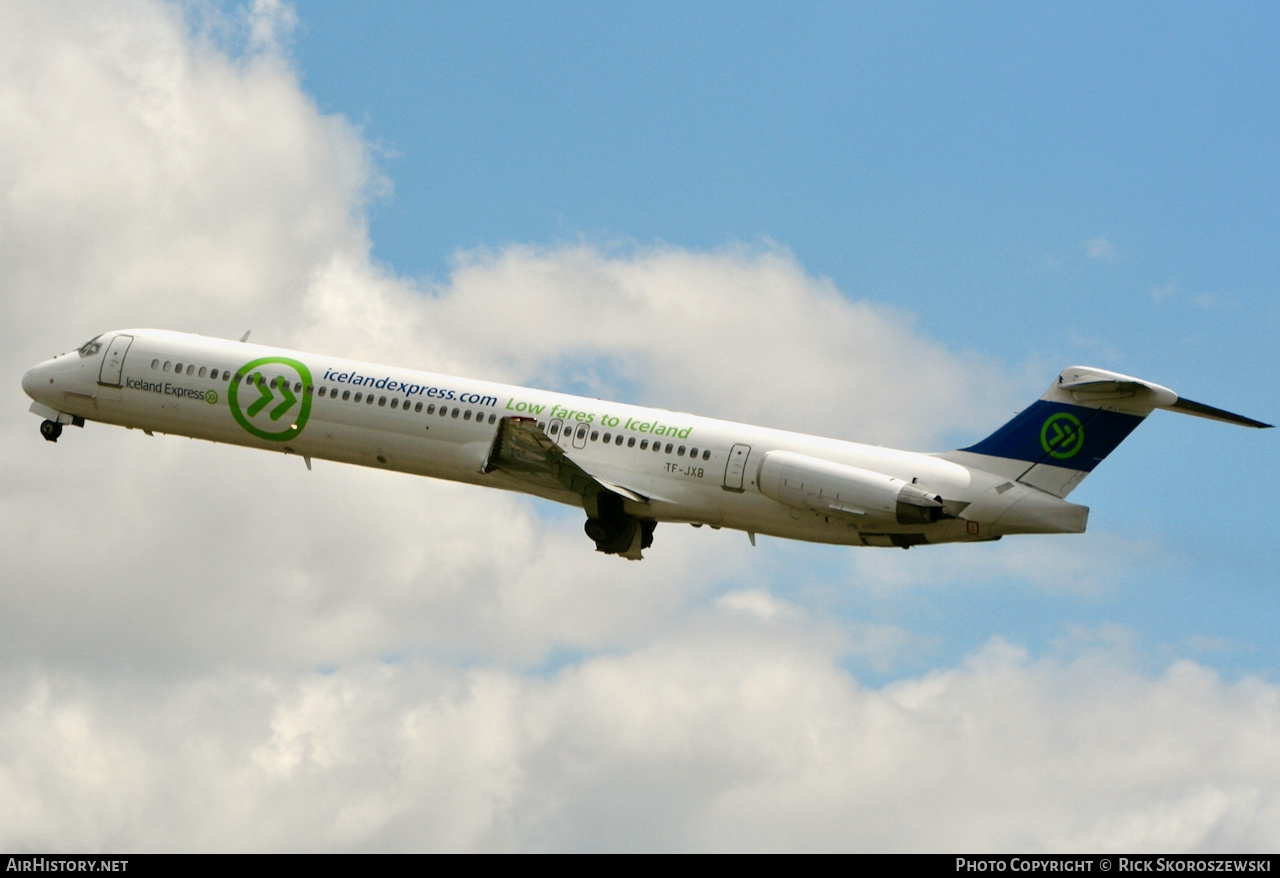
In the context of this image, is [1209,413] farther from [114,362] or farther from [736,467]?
[114,362]

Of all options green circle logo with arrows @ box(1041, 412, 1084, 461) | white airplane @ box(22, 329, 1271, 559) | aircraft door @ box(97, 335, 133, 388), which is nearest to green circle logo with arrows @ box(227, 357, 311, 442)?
white airplane @ box(22, 329, 1271, 559)

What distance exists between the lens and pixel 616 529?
38625mm

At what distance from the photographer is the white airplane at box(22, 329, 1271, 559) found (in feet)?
115

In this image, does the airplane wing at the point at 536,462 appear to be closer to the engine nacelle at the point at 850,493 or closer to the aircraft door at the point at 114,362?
the engine nacelle at the point at 850,493

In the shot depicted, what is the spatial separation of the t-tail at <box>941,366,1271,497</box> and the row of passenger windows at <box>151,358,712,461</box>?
6485mm

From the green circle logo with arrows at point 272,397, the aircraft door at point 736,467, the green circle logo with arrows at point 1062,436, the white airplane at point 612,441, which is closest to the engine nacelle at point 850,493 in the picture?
the white airplane at point 612,441

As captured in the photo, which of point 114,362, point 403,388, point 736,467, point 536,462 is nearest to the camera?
point 736,467

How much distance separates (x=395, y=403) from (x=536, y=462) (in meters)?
4.46

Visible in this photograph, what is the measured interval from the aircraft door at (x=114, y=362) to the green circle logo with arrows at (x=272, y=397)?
3.38m

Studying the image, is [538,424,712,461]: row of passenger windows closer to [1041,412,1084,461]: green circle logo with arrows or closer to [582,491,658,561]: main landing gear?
[582,491,658,561]: main landing gear

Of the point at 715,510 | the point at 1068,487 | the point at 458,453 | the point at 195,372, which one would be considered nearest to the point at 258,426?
the point at 195,372

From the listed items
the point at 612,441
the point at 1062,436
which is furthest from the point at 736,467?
the point at 1062,436

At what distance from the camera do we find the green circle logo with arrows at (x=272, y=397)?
4028cm
